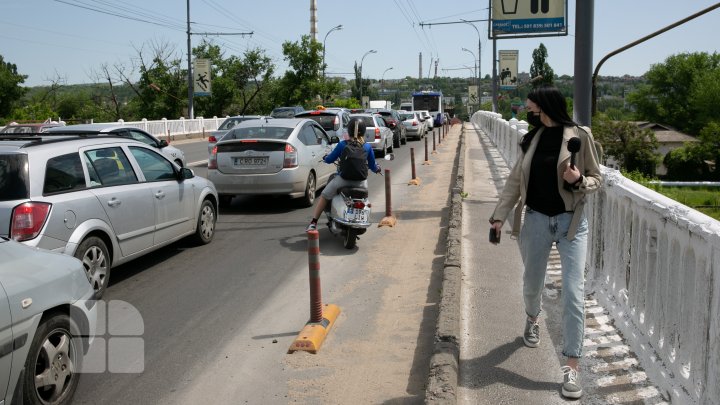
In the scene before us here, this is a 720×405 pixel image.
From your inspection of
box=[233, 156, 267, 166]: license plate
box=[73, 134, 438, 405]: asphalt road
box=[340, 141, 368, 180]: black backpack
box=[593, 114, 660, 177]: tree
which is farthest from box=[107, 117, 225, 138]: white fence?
box=[340, 141, 368, 180]: black backpack

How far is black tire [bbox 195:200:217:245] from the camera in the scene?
939 cm

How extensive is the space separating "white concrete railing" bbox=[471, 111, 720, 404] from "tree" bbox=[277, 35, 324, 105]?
55894mm

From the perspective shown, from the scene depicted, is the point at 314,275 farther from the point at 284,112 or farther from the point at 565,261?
the point at 284,112

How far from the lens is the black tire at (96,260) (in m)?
6.60

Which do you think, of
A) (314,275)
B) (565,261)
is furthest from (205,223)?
(565,261)

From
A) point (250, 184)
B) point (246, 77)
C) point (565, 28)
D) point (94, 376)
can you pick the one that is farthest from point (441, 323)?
point (246, 77)

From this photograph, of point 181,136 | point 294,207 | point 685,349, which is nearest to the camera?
point 685,349

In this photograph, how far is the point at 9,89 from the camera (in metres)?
62.5

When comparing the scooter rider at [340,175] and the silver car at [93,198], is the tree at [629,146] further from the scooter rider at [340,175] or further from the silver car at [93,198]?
the silver car at [93,198]

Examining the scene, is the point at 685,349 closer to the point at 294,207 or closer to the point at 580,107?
the point at 580,107

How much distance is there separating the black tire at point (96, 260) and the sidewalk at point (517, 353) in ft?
10.7

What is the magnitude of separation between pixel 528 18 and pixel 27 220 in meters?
12.0

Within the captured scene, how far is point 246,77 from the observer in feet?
215

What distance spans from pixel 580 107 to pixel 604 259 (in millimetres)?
3316
